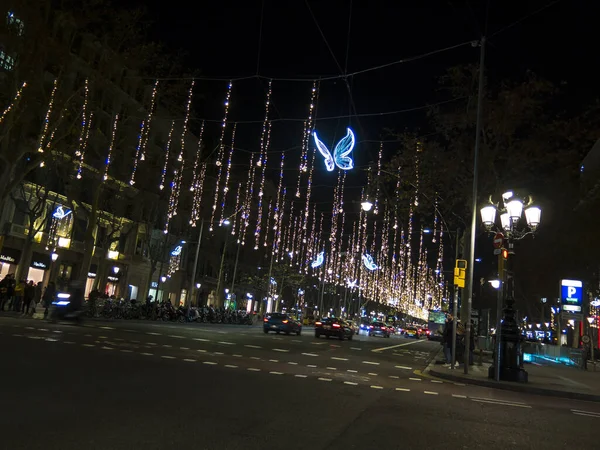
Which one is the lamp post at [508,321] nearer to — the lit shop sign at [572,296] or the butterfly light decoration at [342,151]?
the butterfly light decoration at [342,151]

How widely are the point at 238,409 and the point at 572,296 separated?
21.3 metres

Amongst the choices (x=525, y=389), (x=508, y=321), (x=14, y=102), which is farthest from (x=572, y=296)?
(x=14, y=102)

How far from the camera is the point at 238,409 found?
283 inches

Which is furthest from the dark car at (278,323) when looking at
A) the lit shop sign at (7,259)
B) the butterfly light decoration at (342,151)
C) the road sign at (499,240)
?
the road sign at (499,240)

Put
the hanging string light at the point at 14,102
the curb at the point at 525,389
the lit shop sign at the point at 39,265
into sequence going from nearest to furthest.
→ the curb at the point at 525,389, the hanging string light at the point at 14,102, the lit shop sign at the point at 39,265

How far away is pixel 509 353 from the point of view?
1545cm

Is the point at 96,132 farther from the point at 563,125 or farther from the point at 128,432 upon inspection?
the point at 128,432

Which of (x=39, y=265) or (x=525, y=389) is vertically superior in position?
(x=39, y=265)

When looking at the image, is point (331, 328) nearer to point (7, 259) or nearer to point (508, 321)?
point (508, 321)

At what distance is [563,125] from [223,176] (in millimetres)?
42198

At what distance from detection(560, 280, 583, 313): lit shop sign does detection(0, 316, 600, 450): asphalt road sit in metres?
12.6

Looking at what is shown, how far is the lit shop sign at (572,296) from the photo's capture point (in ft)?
76.7

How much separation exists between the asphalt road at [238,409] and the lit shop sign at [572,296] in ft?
41.2

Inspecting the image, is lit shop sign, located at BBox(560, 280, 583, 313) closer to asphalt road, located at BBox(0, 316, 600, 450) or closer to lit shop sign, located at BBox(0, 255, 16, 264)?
asphalt road, located at BBox(0, 316, 600, 450)
